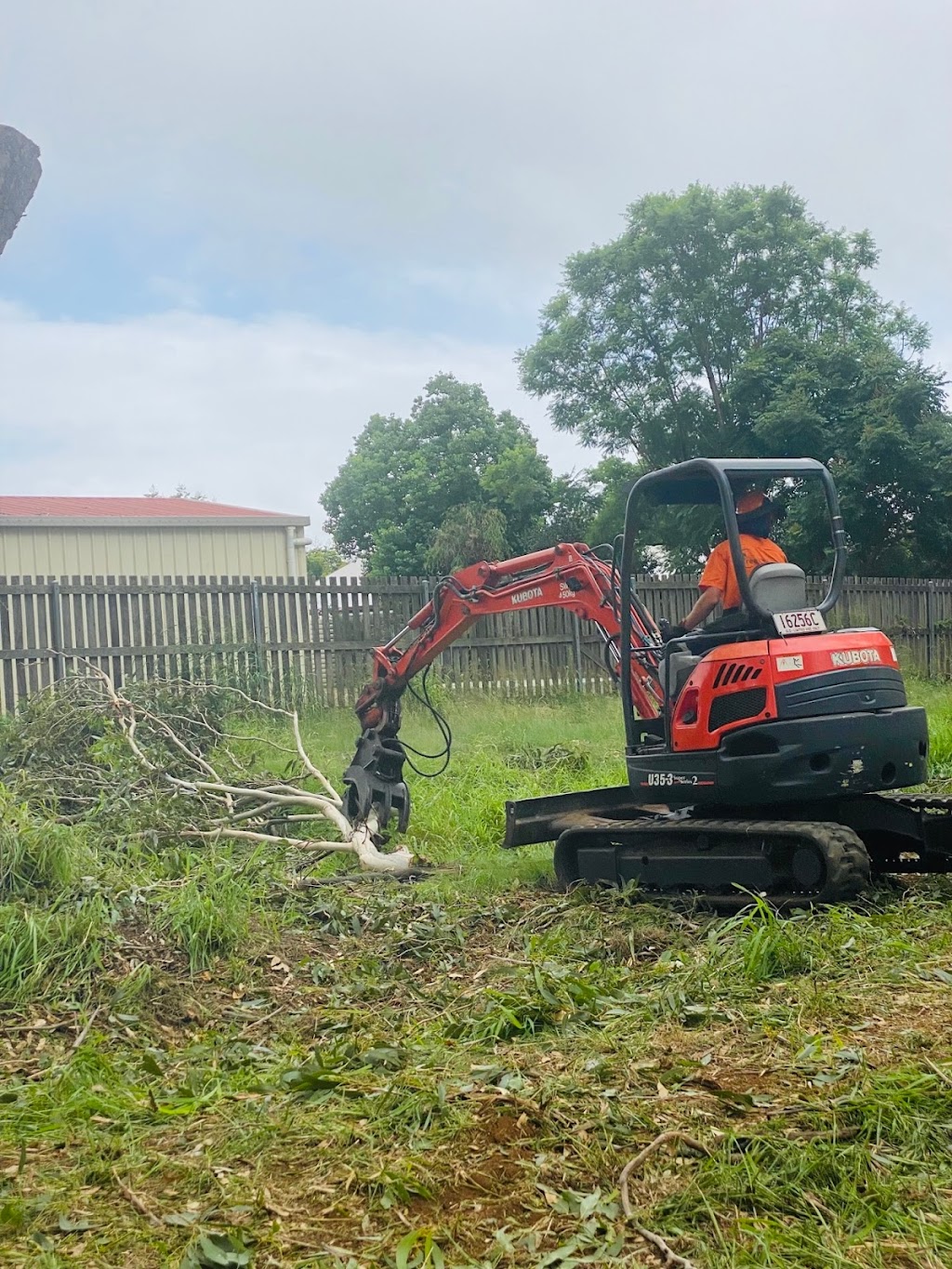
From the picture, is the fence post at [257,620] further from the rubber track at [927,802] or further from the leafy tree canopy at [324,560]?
the leafy tree canopy at [324,560]

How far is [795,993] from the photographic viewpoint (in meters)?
4.75

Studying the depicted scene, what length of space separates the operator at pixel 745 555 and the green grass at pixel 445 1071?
67.3 inches

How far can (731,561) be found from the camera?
689 centimetres

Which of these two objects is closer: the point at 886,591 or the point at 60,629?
the point at 60,629

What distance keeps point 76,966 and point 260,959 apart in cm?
93

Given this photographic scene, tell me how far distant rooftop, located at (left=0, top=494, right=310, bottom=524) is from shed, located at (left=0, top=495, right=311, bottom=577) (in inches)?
0.7

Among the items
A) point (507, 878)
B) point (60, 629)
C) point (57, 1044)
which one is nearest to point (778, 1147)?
point (57, 1044)

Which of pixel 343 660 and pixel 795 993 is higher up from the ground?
pixel 343 660

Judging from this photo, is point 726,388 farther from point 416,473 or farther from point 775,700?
point 775,700

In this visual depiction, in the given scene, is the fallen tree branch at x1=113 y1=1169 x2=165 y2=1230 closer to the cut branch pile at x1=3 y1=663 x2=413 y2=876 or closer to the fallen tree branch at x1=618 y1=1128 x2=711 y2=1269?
the fallen tree branch at x1=618 y1=1128 x2=711 y2=1269

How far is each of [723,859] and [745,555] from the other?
1.65 metres

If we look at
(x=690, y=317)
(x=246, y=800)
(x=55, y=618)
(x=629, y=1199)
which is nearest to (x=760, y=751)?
(x=629, y=1199)

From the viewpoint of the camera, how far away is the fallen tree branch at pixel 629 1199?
275 cm

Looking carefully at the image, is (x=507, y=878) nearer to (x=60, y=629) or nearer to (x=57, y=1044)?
(x=57, y=1044)
